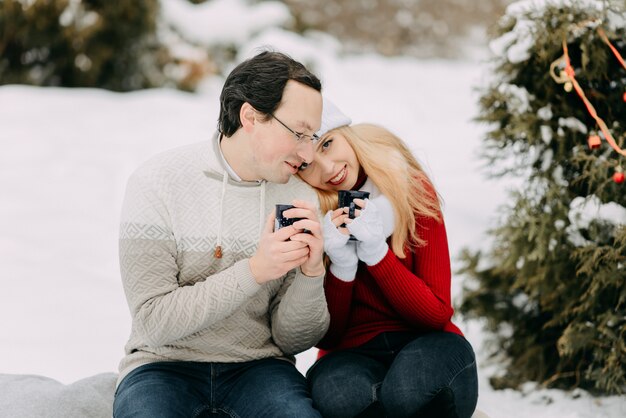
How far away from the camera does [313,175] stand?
271cm

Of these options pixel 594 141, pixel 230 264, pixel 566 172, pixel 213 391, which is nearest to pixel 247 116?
pixel 230 264

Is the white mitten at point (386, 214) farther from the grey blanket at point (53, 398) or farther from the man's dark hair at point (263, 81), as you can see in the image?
the grey blanket at point (53, 398)

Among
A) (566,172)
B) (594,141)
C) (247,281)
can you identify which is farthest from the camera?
(566,172)

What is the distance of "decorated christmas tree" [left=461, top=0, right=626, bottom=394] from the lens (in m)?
3.09

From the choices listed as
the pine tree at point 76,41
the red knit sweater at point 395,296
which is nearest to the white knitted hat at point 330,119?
the red knit sweater at point 395,296

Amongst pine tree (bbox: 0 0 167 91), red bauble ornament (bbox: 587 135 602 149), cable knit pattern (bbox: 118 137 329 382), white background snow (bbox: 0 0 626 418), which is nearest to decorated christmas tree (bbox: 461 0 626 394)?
red bauble ornament (bbox: 587 135 602 149)

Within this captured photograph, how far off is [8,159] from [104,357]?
254 centimetres

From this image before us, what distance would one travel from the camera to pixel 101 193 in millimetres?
5285

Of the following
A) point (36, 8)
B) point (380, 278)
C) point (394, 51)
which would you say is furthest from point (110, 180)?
point (394, 51)

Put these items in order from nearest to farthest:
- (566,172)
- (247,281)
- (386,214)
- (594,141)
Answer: (247,281) < (386,214) < (594,141) < (566,172)

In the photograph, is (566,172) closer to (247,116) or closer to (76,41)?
(247,116)

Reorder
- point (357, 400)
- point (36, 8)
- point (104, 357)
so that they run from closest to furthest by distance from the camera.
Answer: point (357, 400) < point (104, 357) < point (36, 8)

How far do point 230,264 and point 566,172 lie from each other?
165 cm

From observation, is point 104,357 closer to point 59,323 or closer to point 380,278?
point 59,323
